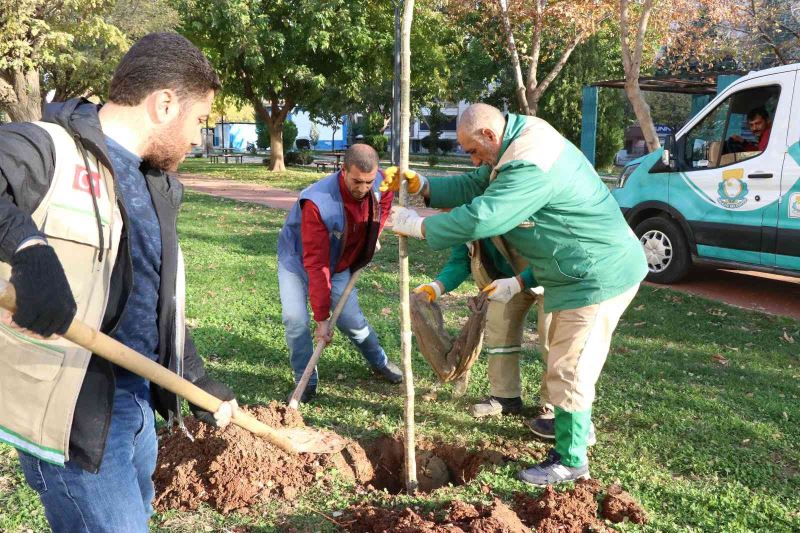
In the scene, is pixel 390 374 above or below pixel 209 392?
below

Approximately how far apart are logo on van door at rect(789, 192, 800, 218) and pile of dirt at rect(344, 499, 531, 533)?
541cm

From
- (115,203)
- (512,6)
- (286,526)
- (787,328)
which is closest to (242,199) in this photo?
(512,6)

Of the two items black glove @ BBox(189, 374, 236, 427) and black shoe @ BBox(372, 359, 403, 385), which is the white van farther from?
black glove @ BBox(189, 374, 236, 427)

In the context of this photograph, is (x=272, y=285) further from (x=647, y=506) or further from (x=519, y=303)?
(x=647, y=506)

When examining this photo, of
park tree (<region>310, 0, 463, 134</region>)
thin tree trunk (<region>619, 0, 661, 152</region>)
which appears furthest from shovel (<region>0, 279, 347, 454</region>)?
park tree (<region>310, 0, 463, 134</region>)

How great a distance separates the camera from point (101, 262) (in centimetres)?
179

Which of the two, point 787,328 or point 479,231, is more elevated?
point 479,231

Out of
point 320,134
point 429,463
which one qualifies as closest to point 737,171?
point 429,463

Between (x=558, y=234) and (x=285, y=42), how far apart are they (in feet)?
63.3

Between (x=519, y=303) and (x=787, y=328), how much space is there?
3678 millimetres

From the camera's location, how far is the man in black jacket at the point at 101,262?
1593mm

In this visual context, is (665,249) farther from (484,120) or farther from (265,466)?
(265,466)

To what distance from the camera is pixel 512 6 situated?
14648 millimetres

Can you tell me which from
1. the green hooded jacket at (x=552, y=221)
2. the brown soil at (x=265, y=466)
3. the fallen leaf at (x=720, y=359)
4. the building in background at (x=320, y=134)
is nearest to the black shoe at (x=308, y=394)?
the brown soil at (x=265, y=466)
